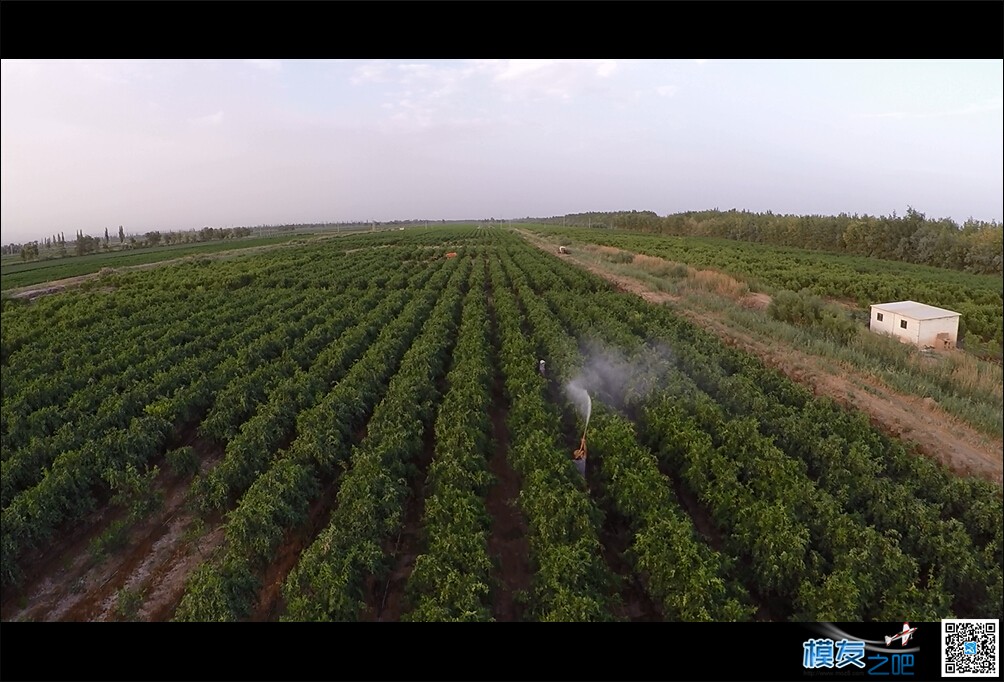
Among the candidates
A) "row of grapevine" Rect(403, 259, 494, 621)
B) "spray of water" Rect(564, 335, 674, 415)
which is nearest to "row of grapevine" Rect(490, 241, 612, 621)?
"row of grapevine" Rect(403, 259, 494, 621)

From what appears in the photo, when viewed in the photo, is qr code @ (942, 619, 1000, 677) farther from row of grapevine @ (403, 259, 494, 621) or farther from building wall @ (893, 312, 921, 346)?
row of grapevine @ (403, 259, 494, 621)

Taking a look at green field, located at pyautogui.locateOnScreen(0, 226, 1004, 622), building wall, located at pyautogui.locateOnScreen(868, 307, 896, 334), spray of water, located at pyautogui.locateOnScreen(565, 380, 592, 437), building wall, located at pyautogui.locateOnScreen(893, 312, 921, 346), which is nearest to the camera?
green field, located at pyautogui.locateOnScreen(0, 226, 1004, 622)

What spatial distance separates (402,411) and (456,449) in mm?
2070

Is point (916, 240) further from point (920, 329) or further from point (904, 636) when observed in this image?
point (904, 636)

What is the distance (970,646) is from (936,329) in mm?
3796

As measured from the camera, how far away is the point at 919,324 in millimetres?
6305

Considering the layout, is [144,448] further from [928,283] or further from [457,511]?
[928,283]

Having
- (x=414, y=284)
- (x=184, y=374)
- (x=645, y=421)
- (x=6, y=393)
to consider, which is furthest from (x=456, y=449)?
(x=414, y=284)

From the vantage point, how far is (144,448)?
9062mm

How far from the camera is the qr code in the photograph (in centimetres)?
415

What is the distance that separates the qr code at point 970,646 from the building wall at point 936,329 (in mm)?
3119

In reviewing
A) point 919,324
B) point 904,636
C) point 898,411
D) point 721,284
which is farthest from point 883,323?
point 721,284

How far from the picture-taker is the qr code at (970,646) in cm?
415

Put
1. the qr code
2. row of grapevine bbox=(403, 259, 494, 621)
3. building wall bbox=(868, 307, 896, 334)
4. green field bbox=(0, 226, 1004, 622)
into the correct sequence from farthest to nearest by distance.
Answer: building wall bbox=(868, 307, 896, 334) → green field bbox=(0, 226, 1004, 622) → row of grapevine bbox=(403, 259, 494, 621) → the qr code
